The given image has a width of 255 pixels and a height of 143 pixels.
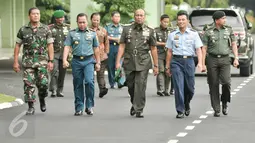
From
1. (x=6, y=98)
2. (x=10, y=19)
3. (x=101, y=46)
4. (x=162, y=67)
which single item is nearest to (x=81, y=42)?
(x=6, y=98)

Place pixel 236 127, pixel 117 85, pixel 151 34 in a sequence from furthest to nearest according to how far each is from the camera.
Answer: pixel 117 85, pixel 151 34, pixel 236 127

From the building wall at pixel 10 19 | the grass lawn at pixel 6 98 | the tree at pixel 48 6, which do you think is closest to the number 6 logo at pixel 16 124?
the grass lawn at pixel 6 98

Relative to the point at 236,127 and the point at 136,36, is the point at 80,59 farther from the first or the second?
the point at 236,127

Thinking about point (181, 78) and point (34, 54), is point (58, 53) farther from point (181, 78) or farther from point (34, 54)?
point (181, 78)

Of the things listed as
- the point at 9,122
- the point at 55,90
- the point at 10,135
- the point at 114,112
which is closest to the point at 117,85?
the point at 55,90

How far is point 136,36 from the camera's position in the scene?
59.4 feet

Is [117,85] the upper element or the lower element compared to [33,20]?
lower

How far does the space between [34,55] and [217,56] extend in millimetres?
3252

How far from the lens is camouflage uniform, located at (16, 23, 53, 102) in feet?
59.8

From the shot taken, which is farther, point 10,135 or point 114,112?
point 114,112

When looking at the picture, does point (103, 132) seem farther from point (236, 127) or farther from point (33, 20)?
point (33, 20)

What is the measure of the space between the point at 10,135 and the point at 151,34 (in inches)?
161

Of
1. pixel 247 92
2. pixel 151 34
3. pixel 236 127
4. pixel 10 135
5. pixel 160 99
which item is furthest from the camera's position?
pixel 247 92

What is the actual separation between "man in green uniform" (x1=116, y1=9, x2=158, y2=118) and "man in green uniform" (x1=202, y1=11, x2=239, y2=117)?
3.18ft
